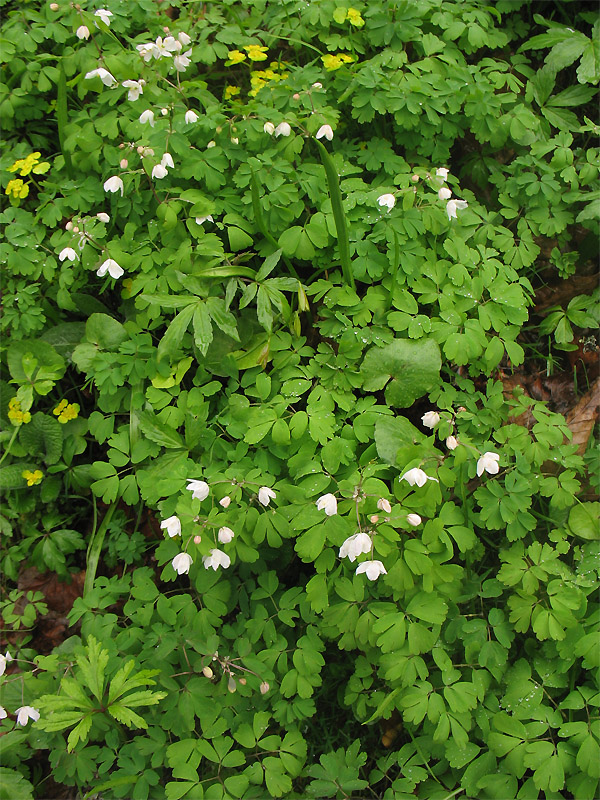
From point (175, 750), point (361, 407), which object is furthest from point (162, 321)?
point (175, 750)

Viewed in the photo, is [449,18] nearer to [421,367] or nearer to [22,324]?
[421,367]

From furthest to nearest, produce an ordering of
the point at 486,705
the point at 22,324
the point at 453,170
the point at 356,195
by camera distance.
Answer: the point at 453,170, the point at 22,324, the point at 356,195, the point at 486,705

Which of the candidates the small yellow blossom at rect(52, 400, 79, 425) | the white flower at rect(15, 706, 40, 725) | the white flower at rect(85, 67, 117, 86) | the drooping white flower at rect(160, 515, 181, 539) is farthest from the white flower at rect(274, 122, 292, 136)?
the white flower at rect(15, 706, 40, 725)

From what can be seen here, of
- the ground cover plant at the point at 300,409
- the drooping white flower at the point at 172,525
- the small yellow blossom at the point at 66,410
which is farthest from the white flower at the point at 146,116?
the drooping white flower at the point at 172,525

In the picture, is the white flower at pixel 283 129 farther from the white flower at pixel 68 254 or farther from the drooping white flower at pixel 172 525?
the drooping white flower at pixel 172 525

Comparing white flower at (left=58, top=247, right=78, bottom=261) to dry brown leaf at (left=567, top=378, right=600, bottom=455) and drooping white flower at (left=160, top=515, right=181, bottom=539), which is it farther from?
dry brown leaf at (left=567, top=378, right=600, bottom=455)

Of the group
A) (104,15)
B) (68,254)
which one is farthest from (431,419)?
(104,15)
